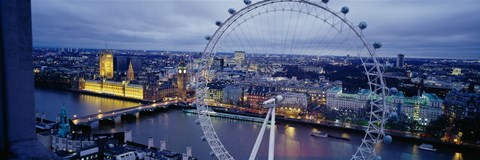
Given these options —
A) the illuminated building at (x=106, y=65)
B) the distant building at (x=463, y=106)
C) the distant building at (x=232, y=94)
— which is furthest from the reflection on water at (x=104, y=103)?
the distant building at (x=463, y=106)

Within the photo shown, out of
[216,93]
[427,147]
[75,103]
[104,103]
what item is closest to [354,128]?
[427,147]

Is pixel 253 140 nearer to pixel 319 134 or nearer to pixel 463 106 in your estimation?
pixel 319 134

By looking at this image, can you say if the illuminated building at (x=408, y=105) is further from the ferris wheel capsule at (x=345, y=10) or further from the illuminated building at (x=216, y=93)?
the ferris wheel capsule at (x=345, y=10)

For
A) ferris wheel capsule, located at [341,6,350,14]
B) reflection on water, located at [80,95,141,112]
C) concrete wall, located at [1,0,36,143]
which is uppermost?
ferris wheel capsule, located at [341,6,350,14]

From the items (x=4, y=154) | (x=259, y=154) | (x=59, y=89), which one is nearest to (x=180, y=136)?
(x=259, y=154)

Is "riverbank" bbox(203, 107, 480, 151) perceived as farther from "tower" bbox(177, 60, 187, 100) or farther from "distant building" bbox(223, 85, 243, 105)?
"tower" bbox(177, 60, 187, 100)

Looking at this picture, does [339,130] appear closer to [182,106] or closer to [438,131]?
[438,131]

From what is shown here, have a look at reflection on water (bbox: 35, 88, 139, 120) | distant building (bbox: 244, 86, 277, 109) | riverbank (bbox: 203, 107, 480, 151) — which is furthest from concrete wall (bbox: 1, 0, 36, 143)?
distant building (bbox: 244, 86, 277, 109)
